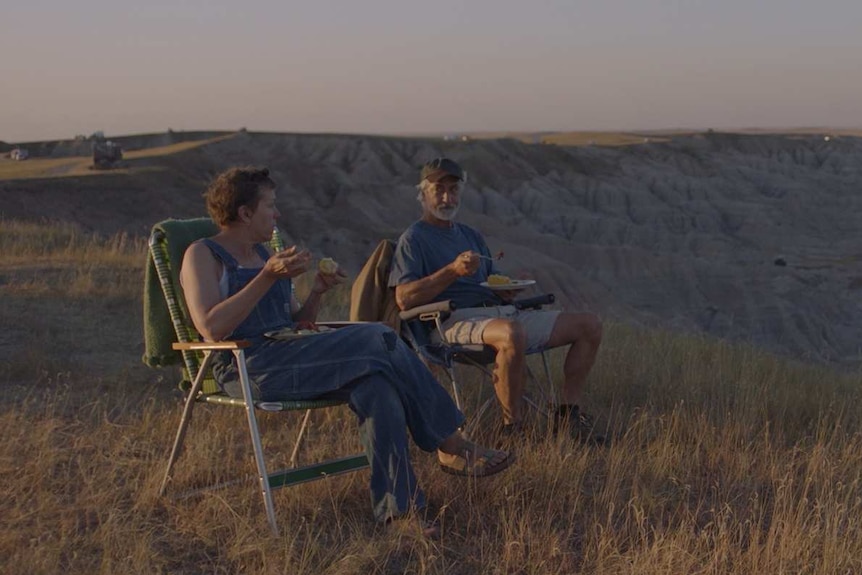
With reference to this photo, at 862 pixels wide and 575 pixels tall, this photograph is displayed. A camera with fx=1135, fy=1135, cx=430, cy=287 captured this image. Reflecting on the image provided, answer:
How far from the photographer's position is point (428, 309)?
5.39m

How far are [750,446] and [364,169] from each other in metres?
49.5

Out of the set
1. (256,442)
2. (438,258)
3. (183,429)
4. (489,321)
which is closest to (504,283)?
(438,258)

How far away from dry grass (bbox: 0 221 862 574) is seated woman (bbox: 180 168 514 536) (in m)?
0.18

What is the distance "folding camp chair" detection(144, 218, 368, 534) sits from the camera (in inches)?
157

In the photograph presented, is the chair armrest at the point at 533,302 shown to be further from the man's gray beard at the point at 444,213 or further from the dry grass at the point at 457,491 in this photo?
the dry grass at the point at 457,491

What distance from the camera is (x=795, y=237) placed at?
5953 centimetres

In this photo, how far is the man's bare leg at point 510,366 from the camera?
5117 mm

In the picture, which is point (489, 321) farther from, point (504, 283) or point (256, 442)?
point (256, 442)

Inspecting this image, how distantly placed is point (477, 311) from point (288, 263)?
6.33 feet

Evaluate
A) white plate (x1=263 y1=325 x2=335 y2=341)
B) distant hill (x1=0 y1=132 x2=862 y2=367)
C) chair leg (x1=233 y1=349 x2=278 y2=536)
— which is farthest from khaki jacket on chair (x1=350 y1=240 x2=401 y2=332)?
distant hill (x1=0 y1=132 x2=862 y2=367)

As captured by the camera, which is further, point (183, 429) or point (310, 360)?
point (183, 429)

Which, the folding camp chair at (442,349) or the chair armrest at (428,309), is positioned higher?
the chair armrest at (428,309)

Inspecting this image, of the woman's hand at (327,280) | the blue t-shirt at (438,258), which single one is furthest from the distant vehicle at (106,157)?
the woman's hand at (327,280)

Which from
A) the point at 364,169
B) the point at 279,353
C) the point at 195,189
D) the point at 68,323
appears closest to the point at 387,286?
the point at 279,353
